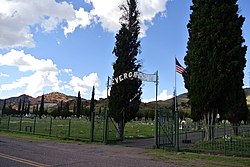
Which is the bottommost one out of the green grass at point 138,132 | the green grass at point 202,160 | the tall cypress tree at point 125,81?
the green grass at point 202,160

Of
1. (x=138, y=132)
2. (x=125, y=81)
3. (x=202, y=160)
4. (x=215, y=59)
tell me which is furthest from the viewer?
(x=138, y=132)

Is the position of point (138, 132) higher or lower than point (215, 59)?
lower

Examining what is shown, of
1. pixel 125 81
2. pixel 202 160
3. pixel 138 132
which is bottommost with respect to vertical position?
pixel 202 160

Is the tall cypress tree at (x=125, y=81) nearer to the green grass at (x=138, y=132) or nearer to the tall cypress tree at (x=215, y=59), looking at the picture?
the green grass at (x=138, y=132)

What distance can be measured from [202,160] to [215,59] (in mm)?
6774

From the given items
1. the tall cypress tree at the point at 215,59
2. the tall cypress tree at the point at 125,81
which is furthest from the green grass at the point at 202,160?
the tall cypress tree at the point at 125,81

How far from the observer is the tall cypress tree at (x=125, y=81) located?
23.7 meters

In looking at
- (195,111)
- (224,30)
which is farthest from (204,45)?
(195,111)

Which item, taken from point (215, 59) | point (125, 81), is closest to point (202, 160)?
point (215, 59)

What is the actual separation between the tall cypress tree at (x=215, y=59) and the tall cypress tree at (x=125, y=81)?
22.6ft

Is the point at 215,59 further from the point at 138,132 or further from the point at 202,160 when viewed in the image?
the point at 138,132

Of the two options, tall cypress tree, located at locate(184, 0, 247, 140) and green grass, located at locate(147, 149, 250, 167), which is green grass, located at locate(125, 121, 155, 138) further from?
green grass, located at locate(147, 149, 250, 167)

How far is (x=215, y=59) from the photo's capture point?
1673cm

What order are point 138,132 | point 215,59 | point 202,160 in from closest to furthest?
1. point 202,160
2. point 215,59
3. point 138,132
